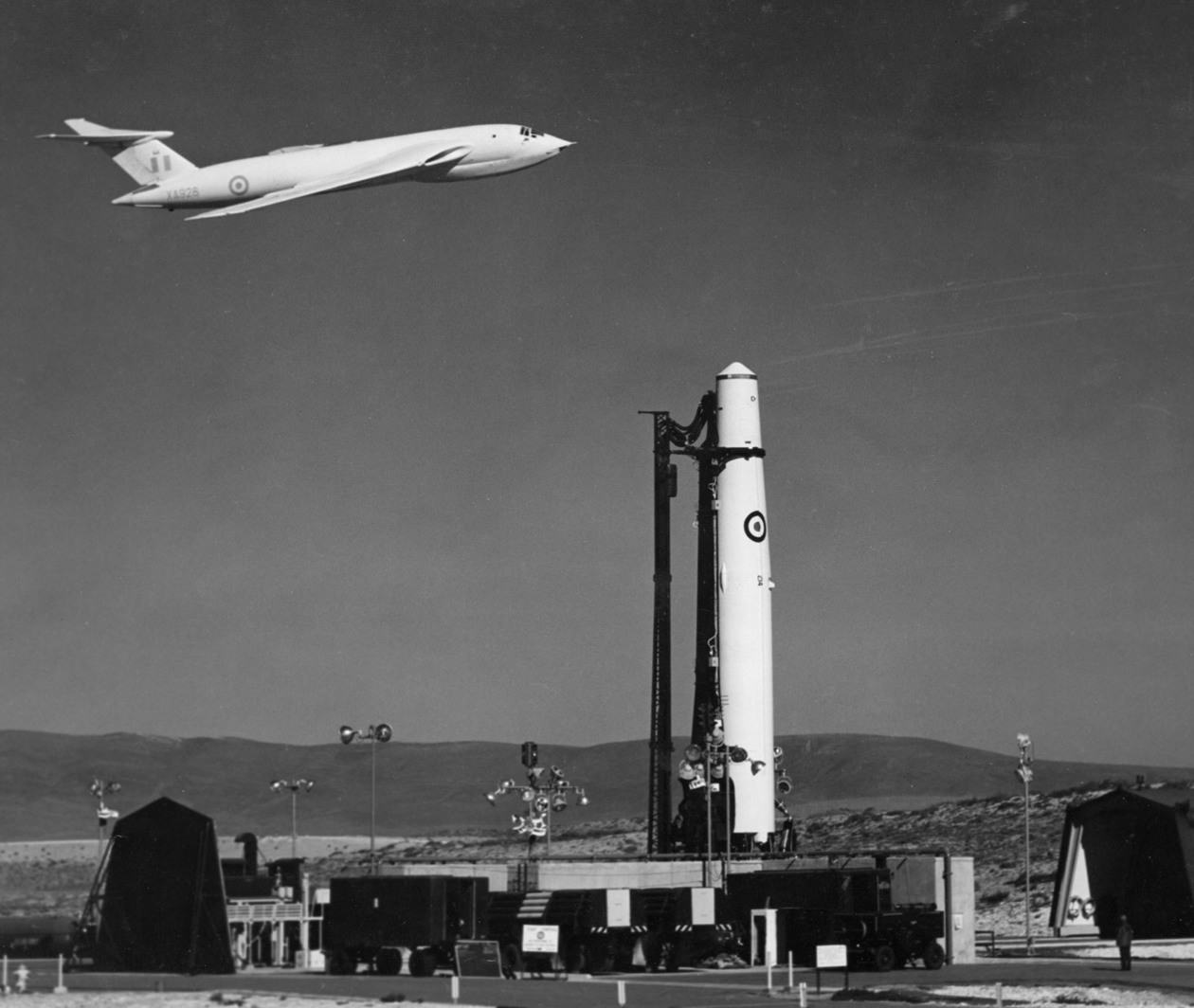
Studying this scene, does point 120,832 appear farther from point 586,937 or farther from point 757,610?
point 757,610

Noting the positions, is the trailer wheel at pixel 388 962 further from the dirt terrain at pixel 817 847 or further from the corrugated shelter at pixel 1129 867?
the corrugated shelter at pixel 1129 867

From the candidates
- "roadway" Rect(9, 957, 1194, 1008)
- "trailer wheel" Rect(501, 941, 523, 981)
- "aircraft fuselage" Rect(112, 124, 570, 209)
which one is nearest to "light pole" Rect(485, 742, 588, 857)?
"trailer wheel" Rect(501, 941, 523, 981)

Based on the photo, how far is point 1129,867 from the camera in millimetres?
63812

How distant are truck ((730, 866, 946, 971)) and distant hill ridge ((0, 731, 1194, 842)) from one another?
93.7 metres

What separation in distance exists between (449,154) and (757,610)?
20119 mm

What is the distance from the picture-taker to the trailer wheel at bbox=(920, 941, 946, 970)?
5234cm

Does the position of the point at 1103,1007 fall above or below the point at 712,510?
below

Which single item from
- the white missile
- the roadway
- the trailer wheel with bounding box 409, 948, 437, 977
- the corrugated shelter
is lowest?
the roadway

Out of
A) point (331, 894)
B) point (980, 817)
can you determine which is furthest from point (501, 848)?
point (331, 894)

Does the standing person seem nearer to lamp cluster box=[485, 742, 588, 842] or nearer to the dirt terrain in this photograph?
lamp cluster box=[485, 742, 588, 842]

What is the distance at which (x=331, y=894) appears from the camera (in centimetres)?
5216

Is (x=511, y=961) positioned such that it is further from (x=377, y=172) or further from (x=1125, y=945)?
(x=377, y=172)

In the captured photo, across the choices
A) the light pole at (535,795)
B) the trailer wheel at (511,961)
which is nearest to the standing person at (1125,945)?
the trailer wheel at (511,961)

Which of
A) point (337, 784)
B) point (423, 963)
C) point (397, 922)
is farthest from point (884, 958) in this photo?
point (337, 784)
